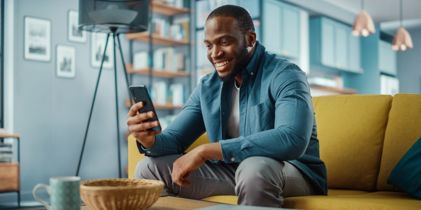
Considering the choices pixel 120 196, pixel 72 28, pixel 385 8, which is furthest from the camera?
pixel 385 8

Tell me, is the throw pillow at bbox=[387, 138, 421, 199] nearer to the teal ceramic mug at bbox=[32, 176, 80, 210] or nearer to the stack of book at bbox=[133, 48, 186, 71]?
the teal ceramic mug at bbox=[32, 176, 80, 210]

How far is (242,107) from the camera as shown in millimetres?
1879

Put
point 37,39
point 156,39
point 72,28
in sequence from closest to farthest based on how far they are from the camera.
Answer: point 37,39
point 72,28
point 156,39

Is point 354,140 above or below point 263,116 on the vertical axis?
below

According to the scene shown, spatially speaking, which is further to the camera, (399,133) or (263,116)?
(399,133)

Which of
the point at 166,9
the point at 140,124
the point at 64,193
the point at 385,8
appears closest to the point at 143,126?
the point at 140,124

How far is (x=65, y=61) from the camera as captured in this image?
5.26 meters

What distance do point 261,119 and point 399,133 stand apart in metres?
0.62

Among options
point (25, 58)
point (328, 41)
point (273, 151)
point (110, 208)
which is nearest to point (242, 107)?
point (273, 151)

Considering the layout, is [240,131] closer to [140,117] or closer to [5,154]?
[140,117]

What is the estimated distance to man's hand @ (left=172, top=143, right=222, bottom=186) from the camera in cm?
154

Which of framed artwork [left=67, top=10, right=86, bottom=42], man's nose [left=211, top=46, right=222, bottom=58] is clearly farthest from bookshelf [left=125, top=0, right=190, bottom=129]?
man's nose [left=211, top=46, right=222, bottom=58]

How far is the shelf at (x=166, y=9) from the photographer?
19.5ft

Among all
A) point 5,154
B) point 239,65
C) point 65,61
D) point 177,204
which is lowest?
point 5,154
